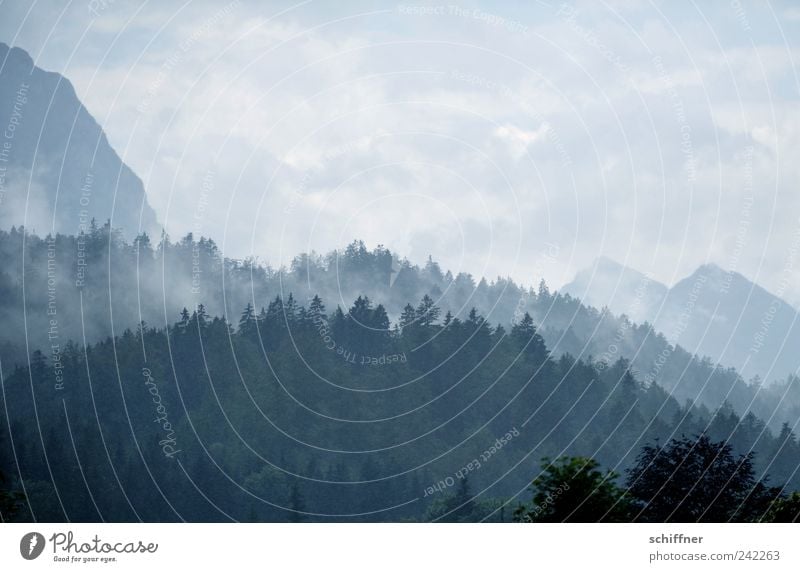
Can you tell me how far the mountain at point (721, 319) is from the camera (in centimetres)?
11581

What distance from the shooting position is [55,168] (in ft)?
214

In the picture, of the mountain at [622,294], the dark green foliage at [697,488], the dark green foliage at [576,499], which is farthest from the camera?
the mountain at [622,294]

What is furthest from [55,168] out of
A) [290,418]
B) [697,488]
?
[697,488]

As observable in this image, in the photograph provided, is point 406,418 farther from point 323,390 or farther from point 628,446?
point 628,446

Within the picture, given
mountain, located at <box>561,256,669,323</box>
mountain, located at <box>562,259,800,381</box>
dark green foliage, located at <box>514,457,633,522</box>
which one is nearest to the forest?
mountain, located at <box>561,256,669,323</box>

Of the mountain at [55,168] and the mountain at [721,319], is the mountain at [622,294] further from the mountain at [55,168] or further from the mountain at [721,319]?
the mountain at [55,168]

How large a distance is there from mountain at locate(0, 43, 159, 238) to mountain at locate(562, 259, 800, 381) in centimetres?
5082

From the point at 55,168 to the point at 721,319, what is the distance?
81849 millimetres

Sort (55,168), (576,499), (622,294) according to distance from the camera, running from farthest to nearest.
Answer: (622,294)
(55,168)
(576,499)

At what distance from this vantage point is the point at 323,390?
74.1 m

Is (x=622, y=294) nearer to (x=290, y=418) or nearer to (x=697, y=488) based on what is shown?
(x=290, y=418)

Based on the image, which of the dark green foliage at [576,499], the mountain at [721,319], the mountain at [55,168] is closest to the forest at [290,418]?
the mountain at [55,168]

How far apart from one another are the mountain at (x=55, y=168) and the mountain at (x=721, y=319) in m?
50.8
